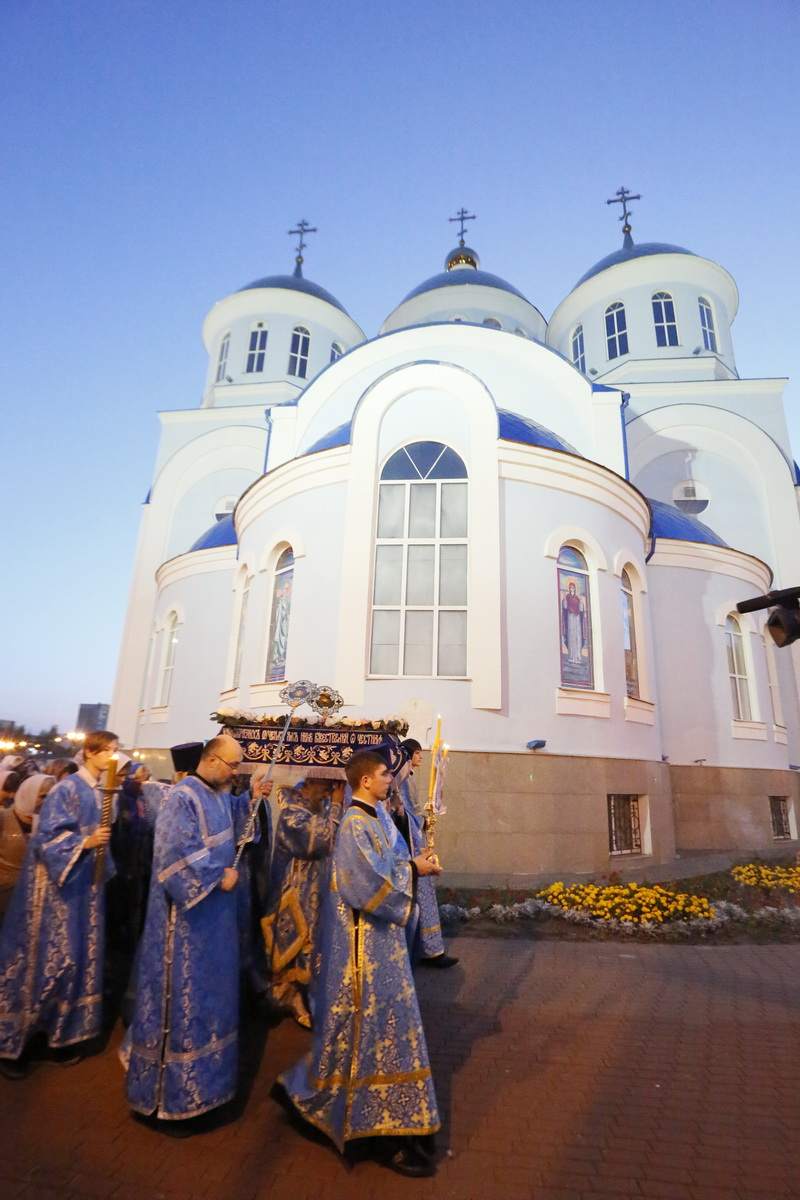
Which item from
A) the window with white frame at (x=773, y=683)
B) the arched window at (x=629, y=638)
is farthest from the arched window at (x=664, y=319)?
the arched window at (x=629, y=638)

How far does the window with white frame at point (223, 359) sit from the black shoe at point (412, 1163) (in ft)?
78.9

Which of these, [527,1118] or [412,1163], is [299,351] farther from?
[412,1163]

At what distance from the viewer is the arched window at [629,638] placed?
11.2 metres

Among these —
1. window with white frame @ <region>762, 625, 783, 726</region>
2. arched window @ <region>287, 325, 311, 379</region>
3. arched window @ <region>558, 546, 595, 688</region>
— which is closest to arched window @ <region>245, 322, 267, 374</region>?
arched window @ <region>287, 325, 311, 379</region>

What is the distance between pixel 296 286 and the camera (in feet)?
82.7

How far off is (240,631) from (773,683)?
12.1m

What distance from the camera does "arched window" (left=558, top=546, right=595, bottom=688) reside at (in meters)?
10.2

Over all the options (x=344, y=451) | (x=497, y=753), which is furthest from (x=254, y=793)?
(x=344, y=451)

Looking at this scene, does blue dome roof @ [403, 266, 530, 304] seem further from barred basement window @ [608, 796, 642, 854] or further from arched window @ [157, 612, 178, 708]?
barred basement window @ [608, 796, 642, 854]

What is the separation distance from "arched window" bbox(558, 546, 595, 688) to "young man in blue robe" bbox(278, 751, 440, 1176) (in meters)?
7.30

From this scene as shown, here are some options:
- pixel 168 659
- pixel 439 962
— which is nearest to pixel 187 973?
pixel 439 962

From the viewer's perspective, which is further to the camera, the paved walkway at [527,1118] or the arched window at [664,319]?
the arched window at [664,319]

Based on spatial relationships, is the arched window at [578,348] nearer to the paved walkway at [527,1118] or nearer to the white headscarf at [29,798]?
the paved walkway at [527,1118]

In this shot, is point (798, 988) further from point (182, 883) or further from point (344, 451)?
point (344, 451)
